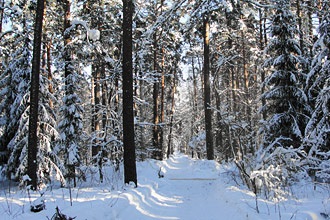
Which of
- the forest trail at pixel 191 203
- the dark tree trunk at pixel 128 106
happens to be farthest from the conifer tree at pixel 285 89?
the dark tree trunk at pixel 128 106

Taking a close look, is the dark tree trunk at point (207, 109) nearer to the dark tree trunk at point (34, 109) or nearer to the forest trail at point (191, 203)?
the forest trail at point (191, 203)

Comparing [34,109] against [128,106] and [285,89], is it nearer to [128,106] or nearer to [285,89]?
[128,106]

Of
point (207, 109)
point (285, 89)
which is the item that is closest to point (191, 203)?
point (285, 89)

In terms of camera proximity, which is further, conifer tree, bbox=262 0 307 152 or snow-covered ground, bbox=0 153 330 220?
conifer tree, bbox=262 0 307 152

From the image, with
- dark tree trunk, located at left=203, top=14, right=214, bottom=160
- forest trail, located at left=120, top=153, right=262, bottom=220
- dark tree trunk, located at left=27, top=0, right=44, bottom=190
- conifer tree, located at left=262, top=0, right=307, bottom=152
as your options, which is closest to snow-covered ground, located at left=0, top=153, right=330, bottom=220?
forest trail, located at left=120, top=153, right=262, bottom=220

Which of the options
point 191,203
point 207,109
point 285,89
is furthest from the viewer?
point 207,109

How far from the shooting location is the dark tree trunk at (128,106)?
→ 9234mm

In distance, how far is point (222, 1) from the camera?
40.2 feet

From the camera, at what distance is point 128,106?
951cm

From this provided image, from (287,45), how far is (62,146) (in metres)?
11.8

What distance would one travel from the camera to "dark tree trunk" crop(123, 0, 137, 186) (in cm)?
923

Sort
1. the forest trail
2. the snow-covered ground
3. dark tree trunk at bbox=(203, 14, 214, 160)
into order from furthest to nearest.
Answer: dark tree trunk at bbox=(203, 14, 214, 160)
the forest trail
the snow-covered ground

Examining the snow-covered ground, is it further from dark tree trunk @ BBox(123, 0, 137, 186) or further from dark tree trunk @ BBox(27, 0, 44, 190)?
dark tree trunk @ BBox(27, 0, 44, 190)

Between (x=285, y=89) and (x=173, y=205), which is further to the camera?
(x=285, y=89)
